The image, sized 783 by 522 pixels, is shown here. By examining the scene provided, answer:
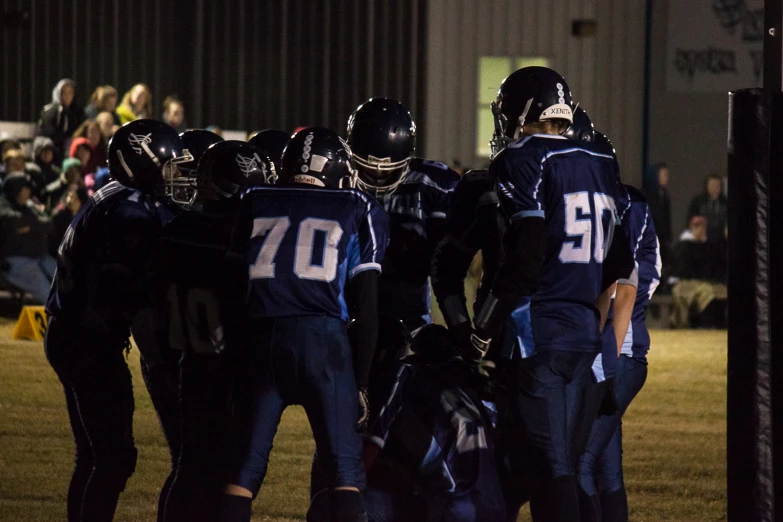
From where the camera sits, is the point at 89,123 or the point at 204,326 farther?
the point at 89,123

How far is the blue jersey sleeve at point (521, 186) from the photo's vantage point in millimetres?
4676

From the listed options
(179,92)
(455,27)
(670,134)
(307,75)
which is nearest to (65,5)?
(179,92)

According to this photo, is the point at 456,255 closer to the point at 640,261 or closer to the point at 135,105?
the point at 640,261

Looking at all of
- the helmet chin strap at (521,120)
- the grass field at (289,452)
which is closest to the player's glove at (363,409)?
the helmet chin strap at (521,120)

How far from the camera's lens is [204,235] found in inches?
206

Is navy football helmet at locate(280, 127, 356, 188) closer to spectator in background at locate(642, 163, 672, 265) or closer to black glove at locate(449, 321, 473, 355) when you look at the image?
black glove at locate(449, 321, 473, 355)

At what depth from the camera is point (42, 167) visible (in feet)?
47.5

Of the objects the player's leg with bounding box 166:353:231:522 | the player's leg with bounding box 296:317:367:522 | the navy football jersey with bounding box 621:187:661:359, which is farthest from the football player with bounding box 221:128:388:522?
the navy football jersey with bounding box 621:187:661:359

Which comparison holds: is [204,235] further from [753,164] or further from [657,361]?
[657,361]

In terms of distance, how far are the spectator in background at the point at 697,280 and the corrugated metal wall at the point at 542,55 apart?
2.42 metres

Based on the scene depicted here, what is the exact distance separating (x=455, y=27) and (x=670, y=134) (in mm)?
3437

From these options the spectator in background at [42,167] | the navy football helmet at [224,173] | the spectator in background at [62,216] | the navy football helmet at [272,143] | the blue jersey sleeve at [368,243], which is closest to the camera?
the blue jersey sleeve at [368,243]

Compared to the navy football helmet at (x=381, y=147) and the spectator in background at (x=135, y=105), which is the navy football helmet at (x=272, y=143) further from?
the spectator in background at (x=135, y=105)

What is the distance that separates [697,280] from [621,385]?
33.1ft
